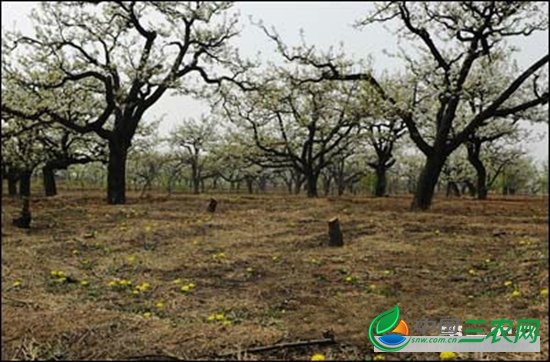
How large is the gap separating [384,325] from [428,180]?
1085 cm

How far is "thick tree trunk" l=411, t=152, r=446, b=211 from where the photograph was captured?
47.7 feet

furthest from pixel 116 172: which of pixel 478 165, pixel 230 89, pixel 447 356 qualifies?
pixel 478 165

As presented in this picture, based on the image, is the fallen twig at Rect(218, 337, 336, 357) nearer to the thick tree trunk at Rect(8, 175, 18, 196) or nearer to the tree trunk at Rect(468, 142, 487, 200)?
the tree trunk at Rect(468, 142, 487, 200)

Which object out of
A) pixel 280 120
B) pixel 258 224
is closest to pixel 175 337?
pixel 258 224

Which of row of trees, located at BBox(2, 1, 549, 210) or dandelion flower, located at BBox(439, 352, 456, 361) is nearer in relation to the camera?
dandelion flower, located at BBox(439, 352, 456, 361)

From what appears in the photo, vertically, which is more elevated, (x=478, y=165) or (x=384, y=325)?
(x=478, y=165)

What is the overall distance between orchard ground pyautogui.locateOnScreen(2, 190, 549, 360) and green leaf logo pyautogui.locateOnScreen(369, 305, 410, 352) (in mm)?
90

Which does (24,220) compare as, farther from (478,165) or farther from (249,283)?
(478,165)

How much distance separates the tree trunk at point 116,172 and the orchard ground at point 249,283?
185 inches

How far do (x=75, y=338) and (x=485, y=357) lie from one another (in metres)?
3.38

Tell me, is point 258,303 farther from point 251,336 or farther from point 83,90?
point 83,90

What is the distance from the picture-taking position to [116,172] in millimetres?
17172

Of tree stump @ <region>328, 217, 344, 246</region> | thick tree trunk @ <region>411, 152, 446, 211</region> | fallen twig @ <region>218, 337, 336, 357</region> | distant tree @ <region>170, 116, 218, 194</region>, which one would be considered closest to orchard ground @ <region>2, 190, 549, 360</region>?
fallen twig @ <region>218, 337, 336, 357</region>

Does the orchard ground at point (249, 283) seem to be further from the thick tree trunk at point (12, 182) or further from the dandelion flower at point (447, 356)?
the thick tree trunk at point (12, 182)
